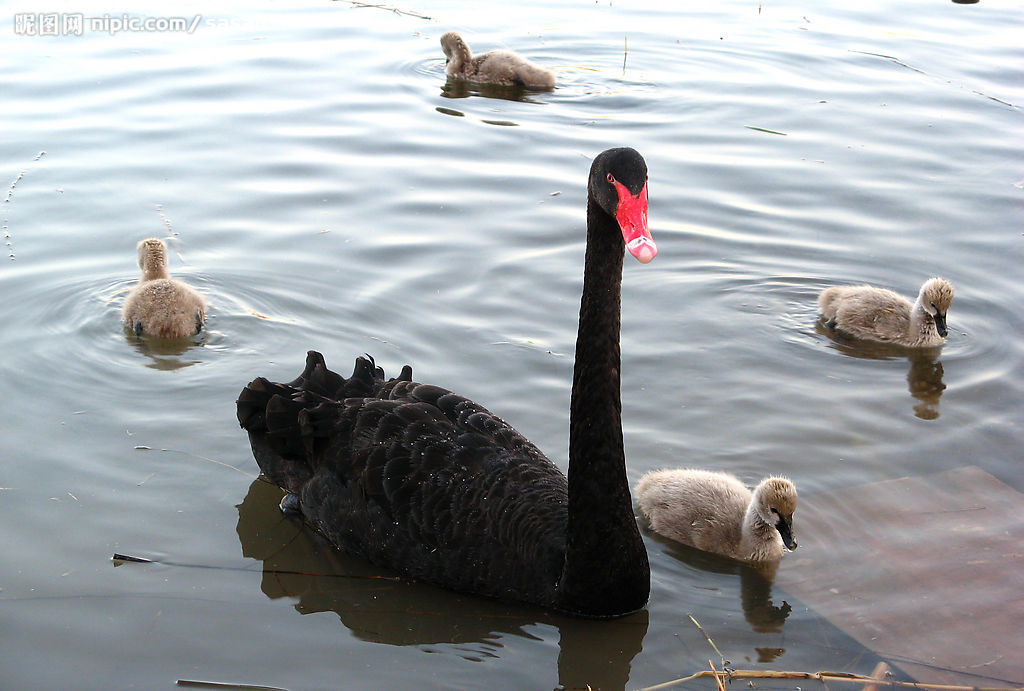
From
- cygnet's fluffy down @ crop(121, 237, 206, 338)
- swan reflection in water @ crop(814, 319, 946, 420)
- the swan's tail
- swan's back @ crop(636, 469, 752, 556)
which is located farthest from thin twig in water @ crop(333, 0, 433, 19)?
swan's back @ crop(636, 469, 752, 556)

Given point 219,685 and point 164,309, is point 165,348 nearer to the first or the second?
point 164,309

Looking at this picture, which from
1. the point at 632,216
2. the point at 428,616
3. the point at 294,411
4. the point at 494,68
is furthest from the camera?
the point at 494,68

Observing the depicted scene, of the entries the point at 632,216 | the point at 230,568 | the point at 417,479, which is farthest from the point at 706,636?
the point at 230,568

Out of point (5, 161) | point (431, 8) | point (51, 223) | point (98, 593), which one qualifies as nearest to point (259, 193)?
point (51, 223)

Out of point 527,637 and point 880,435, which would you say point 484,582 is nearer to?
point 527,637

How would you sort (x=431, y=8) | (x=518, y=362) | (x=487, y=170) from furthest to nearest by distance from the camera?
(x=431, y=8)
(x=487, y=170)
(x=518, y=362)

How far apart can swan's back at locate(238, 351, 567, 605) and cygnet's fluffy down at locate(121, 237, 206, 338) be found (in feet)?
4.59

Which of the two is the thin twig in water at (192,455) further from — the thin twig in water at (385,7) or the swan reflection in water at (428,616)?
the thin twig in water at (385,7)

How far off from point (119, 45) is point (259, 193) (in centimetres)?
439

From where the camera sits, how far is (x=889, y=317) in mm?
5961

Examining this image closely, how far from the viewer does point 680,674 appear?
3.71 m

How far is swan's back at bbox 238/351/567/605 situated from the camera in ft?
13.0

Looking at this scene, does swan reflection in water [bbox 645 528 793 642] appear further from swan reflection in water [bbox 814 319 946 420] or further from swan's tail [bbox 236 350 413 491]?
swan reflection in water [bbox 814 319 946 420]

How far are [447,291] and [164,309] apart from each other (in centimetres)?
150
